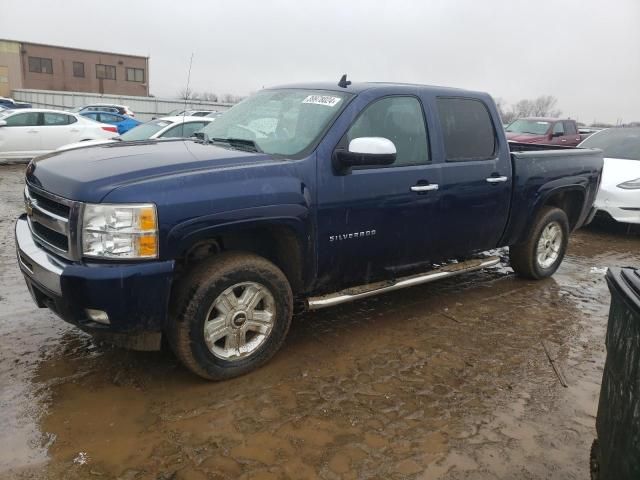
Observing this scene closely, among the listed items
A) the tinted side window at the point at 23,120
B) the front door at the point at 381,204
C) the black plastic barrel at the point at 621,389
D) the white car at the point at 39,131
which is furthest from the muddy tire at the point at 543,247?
the tinted side window at the point at 23,120

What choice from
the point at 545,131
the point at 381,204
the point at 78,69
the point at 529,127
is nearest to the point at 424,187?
the point at 381,204

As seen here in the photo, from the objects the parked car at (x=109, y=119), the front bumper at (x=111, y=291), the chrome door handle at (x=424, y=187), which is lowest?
the front bumper at (x=111, y=291)

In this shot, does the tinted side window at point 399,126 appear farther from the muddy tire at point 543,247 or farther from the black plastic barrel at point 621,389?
the black plastic barrel at point 621,389

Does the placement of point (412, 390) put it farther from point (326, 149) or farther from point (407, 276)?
point (326, 149)

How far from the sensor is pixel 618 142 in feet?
31.7

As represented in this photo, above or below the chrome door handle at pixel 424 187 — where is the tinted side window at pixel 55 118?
below

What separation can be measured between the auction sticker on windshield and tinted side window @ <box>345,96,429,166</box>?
220 millimetres

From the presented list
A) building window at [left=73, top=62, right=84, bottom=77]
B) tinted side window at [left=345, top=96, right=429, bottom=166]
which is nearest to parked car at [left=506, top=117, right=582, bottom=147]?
tinted side window at [left=345, top=96, right=429, bottom=166]

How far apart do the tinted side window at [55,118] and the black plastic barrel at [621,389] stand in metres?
14.3

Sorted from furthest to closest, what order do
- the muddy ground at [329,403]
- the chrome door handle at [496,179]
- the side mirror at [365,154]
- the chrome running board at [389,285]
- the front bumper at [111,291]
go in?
the chrome door handle at [496,179]
the chrome running board at [389,285]
the side mirror at [365,154]
the front bumper at [111,291]
the muddy ground at [329,403]

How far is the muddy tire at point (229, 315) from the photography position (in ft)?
10.5

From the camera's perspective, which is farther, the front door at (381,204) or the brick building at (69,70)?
the brick building at (69,70)

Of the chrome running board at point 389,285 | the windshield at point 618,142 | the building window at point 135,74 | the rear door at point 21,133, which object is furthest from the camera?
the building window at point 135,74

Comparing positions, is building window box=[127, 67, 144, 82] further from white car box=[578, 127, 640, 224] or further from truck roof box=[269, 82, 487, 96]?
truck roof box=[269, 82, 487, 96]
